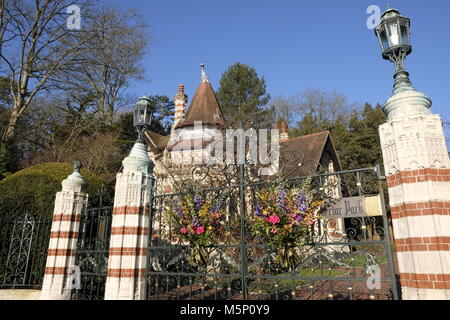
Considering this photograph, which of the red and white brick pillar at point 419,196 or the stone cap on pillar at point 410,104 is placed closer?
the red and white brick pillar at point 419,196

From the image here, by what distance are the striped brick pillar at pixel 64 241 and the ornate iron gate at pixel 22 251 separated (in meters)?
1.26

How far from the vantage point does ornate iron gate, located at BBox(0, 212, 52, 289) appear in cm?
768

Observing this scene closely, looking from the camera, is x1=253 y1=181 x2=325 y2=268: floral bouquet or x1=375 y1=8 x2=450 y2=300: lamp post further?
x1=253 y1=181 x2=325 y2=268: floral bouquet

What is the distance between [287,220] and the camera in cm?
441

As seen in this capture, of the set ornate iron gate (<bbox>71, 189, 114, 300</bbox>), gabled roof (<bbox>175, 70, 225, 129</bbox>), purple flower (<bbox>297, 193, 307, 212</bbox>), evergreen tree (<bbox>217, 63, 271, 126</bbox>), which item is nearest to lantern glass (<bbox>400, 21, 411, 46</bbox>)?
purple flower (<bbox>297, 193, 307, 212</bbox>)

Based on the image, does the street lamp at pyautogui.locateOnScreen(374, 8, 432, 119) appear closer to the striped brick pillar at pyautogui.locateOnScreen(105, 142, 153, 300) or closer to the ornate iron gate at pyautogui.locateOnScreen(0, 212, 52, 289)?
the striped brick pillar at pyautogui.locateOnScreen(105, 142, 153, 300)

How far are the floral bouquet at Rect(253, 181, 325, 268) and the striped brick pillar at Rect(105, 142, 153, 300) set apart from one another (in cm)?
252

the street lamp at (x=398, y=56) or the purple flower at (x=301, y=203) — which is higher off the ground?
the street lamp at (x=398, y=56)

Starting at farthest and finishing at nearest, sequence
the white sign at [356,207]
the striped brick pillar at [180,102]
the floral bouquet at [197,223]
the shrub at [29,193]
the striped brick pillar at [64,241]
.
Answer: the striped brick pillar at [180,102] < the shrub at [29,193] < the striped brick pillar at [64,241] < the floral bouquet at [197,223] < the white sign at [356,207]

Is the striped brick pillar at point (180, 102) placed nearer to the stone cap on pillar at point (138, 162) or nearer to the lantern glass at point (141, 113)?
the lantern glass at point (141, 113)

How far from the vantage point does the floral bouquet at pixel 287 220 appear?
14.3 feet

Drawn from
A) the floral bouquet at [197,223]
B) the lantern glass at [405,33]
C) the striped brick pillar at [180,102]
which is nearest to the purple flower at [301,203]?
the floral bouquet at [197,223]

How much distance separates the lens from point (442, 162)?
11.8 ft
